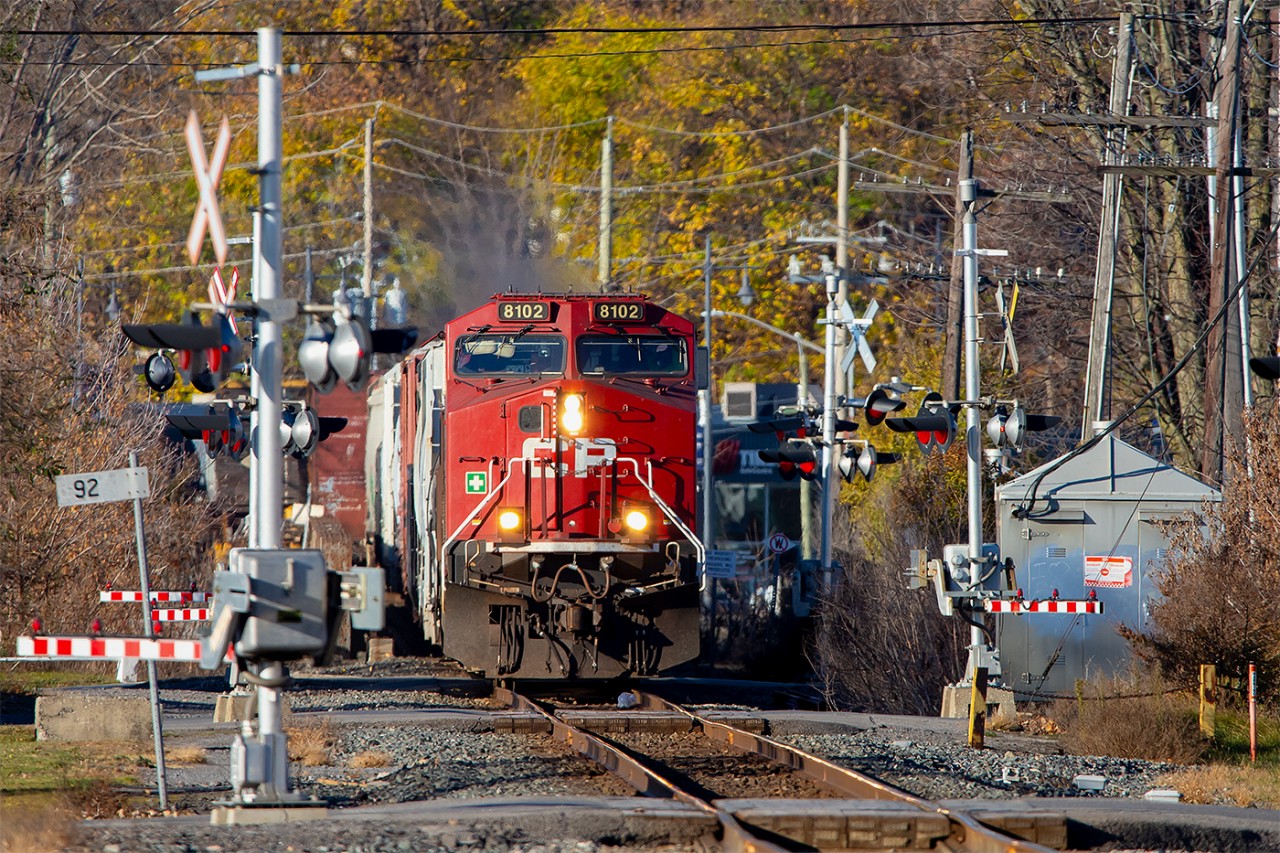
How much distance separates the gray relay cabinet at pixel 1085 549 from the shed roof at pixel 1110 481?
0.01m

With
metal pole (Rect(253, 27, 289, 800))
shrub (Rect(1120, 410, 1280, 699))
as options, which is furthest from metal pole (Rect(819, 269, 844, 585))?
metal pole (Rect(253, 27, 289, 800))

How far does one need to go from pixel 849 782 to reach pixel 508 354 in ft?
24.9

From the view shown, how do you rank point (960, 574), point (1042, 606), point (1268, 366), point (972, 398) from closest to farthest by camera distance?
point (1268, 366) < point (1042, 606) < point (960, 574) < point (972, 398)

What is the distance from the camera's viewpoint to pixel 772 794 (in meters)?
13.1

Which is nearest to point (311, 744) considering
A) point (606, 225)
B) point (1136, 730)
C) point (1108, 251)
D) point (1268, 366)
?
point (1136, 730)

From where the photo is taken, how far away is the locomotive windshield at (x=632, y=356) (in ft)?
61.9

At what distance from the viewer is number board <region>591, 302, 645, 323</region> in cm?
1888

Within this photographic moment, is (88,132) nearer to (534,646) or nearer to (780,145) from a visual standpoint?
(534,646)

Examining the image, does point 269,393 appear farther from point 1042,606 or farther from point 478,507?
point 1042,606

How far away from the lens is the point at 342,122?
5397 centimetres

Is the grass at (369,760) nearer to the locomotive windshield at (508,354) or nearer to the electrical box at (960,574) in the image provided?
the locomotive windshield at (508,354)

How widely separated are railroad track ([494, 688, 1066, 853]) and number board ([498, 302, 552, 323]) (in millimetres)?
4180

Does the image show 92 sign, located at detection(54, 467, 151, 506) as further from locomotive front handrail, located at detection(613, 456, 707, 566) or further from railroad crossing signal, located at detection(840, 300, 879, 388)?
railroad crossing signal, located at detection(840, 300, 879, 388)

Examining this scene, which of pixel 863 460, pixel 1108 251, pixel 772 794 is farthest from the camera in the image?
pixel 863 460
